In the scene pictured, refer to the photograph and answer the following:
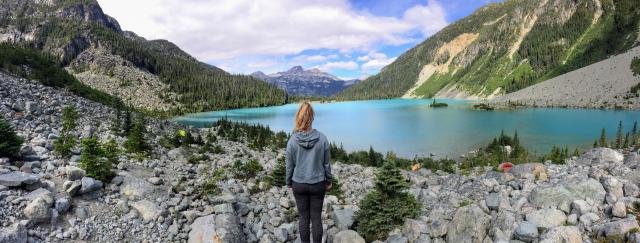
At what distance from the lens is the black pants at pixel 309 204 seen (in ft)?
24.1

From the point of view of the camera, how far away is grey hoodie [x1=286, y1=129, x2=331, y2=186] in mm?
7125

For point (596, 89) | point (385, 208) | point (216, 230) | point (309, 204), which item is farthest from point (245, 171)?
point (596, 89)

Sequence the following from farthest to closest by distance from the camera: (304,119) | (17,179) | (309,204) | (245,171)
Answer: (245,171) < (17,179) < (309,204) < (304,119)

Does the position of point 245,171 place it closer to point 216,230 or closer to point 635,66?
point 216,230

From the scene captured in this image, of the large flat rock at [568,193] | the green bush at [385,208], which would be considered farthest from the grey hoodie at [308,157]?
the large flat rock at [568,193]

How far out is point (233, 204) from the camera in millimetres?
10969

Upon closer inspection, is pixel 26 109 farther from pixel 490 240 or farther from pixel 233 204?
pixel 490 240

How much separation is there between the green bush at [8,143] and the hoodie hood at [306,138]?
8.74 metres

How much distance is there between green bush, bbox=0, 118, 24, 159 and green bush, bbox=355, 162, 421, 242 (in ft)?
33.6

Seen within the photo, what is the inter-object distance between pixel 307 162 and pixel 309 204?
1.13 metres

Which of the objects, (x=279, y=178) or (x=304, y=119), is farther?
(x=279, y=178)

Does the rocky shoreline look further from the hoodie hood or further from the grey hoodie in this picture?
the hoodie hood

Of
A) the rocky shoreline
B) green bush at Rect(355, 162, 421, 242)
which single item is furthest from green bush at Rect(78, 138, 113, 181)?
green bush at Rect(355, 162, 421, 242)

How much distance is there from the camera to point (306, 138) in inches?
279
